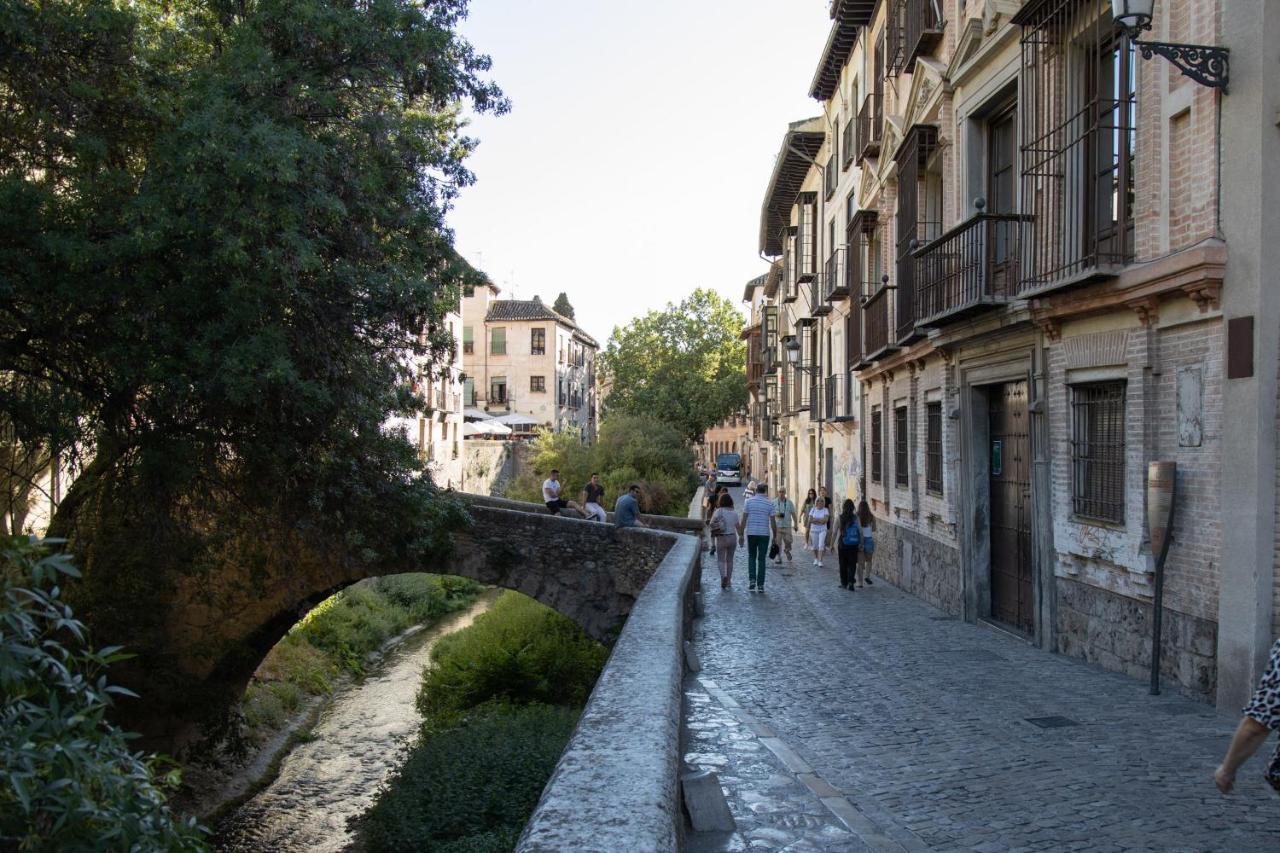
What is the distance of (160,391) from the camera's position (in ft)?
35.6

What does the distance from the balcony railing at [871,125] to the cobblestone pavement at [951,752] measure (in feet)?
34.3

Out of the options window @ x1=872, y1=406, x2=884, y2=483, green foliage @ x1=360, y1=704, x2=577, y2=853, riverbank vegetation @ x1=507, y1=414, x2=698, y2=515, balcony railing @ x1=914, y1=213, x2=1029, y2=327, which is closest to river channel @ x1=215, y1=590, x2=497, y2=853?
green foliage @ x1=360, y1=704, x2=577, y2=853

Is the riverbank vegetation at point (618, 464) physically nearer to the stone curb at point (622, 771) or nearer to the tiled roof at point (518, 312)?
the tiled roof at point (518, 312)

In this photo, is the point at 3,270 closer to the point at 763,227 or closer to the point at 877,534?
the point at 877,534

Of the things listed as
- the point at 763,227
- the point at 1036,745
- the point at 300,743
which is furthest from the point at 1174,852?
the point at 763,227

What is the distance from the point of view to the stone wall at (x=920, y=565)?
13867mm

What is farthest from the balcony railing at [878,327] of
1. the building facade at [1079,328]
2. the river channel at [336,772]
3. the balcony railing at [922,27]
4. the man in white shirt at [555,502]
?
the river channel at [336,772]

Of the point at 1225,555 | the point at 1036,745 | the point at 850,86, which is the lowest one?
the point at 1036,745

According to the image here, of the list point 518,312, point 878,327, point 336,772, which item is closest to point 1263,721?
point 878,327

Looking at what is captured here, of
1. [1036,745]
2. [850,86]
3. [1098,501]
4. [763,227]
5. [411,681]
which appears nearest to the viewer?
[1036,745]

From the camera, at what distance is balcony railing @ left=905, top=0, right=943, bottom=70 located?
14.4 m

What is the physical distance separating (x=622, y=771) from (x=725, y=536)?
12.8 meters

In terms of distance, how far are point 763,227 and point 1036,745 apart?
32.0 metres

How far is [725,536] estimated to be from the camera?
16234 millimetres
